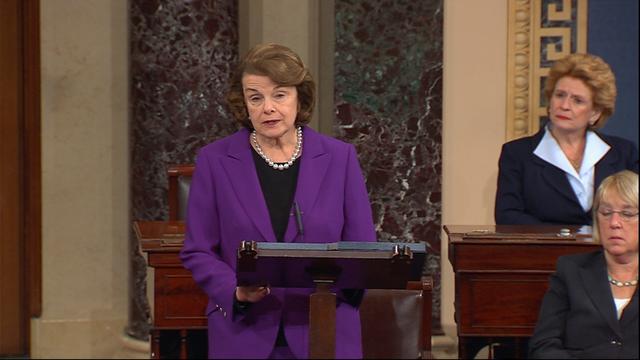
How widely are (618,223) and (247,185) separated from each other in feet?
3.83

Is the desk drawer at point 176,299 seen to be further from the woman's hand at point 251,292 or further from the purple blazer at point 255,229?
the woman's hand at point 251,292

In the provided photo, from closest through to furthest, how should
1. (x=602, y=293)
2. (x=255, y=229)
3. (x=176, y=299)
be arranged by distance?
(x=255, y=229) → (x=602, y=293) → (x=176, y=299)

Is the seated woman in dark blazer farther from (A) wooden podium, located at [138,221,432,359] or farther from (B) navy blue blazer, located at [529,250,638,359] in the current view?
(B) navy blue blazer, located at [529,250,638,359]

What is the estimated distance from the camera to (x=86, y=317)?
681 cm

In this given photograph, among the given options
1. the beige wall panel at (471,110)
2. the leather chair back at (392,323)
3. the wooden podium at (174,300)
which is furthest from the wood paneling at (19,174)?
the leather chair back at (392,323)

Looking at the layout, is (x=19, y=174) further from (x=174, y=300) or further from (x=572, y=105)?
(x=572, y=105)

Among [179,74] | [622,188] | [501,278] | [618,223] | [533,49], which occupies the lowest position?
[501,278]

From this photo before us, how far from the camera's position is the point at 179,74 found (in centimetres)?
653

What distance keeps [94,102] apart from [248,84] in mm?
3095

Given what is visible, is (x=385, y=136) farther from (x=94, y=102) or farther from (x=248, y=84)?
(x=248, y=84)

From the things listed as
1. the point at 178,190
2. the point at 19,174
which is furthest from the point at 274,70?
the point at 19,174

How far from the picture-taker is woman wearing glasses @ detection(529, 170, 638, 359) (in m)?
3.90

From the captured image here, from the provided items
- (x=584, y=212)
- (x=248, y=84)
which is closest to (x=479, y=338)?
(x=584, y=212)

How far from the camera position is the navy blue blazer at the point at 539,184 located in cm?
528
